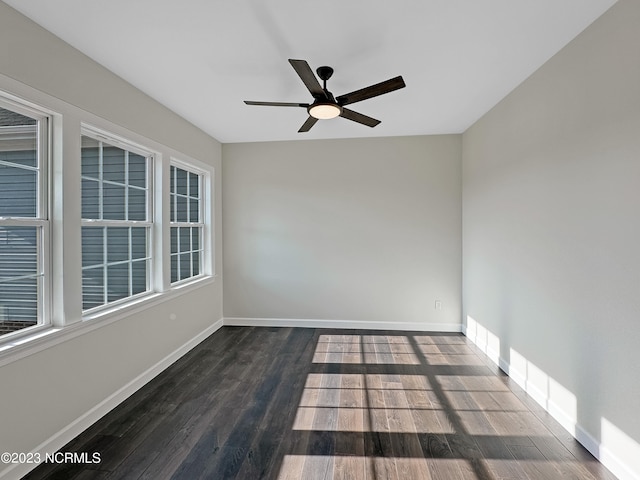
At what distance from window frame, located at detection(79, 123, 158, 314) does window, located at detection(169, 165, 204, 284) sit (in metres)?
0.37

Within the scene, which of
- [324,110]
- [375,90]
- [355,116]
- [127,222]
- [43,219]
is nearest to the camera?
[43,219]

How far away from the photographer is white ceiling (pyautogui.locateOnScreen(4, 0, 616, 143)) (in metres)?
1.88

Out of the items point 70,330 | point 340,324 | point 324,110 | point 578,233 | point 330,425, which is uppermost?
point 324,110

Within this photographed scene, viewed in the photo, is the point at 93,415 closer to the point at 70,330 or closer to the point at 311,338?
the point at 70,330

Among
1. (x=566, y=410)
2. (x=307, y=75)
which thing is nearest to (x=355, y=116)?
(x=307, y=75)

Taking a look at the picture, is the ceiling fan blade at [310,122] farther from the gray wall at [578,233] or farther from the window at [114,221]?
the gray wall at [578,233]

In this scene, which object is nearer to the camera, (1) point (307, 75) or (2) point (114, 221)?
(1) point (307, 75)

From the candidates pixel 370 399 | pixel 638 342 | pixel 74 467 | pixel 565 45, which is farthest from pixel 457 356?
pixel 74 467

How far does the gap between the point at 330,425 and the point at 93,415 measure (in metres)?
1.74

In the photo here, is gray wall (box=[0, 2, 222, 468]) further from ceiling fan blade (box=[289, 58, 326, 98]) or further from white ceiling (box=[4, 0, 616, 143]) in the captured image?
ceiling fan blade (box=[289, 58, 326, 98])

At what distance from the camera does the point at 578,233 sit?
217 cm

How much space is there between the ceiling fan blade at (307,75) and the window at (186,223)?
215 centimetres

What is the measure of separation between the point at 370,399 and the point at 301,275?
7.38 feet

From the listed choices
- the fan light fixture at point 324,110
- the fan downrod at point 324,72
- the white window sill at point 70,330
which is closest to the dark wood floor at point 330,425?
the white window sill at point 70,330
